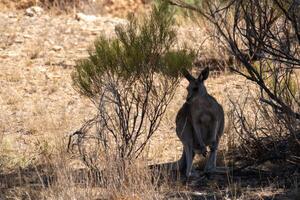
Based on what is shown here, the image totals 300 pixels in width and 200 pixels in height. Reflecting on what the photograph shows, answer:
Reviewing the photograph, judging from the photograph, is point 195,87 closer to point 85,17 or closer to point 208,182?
point 208,182

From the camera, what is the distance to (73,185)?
21.8ft

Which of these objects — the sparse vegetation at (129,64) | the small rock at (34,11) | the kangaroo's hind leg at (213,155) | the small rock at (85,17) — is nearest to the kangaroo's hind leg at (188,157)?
the kangaroo's hind leg at (213,155)

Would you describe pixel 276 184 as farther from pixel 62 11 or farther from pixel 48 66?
pixel 62 11

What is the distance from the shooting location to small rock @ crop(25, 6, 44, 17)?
16719mm

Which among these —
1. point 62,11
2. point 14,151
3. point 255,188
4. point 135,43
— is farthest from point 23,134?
point 62,11

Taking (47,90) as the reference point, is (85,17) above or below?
above

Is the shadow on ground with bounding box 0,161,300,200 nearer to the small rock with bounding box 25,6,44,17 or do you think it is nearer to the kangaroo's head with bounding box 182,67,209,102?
the kangaroo's head with bounding box 182,67,209,102

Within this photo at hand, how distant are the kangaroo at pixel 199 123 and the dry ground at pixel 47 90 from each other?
27.5 inches

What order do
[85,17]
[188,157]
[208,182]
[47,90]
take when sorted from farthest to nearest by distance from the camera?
1. [85,17]
2. [47,90]
3. [188,157]
4. [208,182]

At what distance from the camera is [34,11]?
16891mm

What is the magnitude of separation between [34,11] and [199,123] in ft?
31.4

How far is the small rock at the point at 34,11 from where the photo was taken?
1672 cm

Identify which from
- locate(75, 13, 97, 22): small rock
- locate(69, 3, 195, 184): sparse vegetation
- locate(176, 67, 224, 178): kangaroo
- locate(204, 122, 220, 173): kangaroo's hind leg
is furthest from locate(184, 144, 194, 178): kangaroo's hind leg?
locate(75, 13, 97, 22): small rock

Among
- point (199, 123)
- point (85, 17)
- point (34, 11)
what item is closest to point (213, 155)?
point (199, 123)
